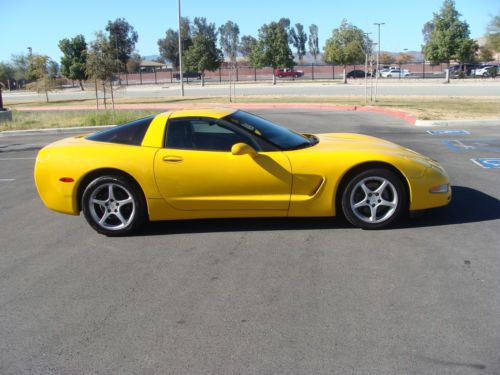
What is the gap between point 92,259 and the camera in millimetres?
4945

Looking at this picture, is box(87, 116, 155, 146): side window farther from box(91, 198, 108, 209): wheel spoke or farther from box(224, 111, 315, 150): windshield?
box(224, 111, 315, 150): windshield

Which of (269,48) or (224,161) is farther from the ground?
(269,48)

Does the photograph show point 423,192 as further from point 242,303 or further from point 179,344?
point 179,344

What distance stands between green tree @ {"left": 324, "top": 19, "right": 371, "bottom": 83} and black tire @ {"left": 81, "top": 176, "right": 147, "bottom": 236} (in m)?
47.6

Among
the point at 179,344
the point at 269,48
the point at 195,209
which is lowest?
the point at 179,344

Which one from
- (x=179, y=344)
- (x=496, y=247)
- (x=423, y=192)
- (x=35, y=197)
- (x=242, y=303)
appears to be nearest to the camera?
(x=179, y=344)

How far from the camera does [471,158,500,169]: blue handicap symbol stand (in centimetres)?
879

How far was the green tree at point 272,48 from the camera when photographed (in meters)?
53.3

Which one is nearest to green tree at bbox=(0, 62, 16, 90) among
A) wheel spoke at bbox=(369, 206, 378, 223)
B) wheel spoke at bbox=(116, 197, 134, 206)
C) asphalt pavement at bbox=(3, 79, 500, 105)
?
asphalt pavement at bbox=(3, 79, 500, 105)

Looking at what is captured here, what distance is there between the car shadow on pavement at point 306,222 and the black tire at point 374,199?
19 centimetres

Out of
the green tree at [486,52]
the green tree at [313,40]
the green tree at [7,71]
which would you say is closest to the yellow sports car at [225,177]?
the green tree at [486,52]

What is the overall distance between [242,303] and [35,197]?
5.09 m

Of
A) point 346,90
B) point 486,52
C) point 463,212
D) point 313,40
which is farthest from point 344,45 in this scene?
point 313,40


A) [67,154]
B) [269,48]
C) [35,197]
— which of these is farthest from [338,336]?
[269,48]
